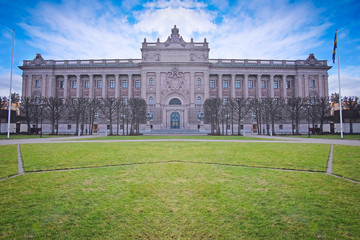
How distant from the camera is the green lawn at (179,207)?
3018mm

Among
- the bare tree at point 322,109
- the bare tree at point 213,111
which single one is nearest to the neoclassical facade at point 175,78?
the bare tree at point 213,111

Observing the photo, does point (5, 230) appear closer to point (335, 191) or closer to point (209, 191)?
point (209, 191)

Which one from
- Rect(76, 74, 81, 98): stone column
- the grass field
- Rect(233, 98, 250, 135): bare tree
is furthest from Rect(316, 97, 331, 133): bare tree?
Rect(76, 74, 81, 98): stone column

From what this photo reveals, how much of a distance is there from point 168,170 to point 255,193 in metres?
3.33

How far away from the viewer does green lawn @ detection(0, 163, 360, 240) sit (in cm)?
302

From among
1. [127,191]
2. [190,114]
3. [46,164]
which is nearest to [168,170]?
[127,191]

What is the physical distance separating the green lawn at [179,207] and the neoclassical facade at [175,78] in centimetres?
4993

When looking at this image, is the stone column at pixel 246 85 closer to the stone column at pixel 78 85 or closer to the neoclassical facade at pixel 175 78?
the neoclassical facade at pixel 175 78

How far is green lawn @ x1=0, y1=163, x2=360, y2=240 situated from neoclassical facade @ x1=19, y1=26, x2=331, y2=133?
164 feet

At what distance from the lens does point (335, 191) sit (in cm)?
480

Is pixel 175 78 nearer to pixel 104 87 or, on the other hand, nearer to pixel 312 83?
pixel 104 87

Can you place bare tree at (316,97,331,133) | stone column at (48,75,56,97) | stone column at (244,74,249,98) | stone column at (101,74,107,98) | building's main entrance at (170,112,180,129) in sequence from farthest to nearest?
stone column at (101,74,107,98), stone column at (244,74,249,98), stone column at (48,75,56,97), building's main entrance at (170,112,180,129), bare tree at (316,97,331,133)

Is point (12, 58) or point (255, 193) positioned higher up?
point (12, 58)

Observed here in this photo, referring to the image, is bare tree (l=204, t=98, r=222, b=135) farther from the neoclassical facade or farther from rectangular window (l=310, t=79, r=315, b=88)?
rectangular window (l=310, t=79, r=315, b=88)
